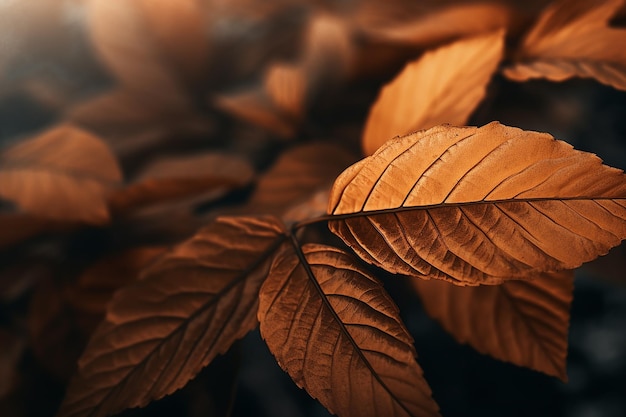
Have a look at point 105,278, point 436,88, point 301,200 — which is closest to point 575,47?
point 436,88

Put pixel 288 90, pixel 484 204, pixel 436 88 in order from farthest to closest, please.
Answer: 1. pixel 288 90
2. pixel 436 88
3. pixel 484 204

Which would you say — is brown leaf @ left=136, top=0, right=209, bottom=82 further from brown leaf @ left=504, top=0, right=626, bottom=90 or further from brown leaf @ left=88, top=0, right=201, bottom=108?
brown leaf @ left=504, top=0, right=626, bottom=90

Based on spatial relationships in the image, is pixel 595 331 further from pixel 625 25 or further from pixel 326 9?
pixel 326 9

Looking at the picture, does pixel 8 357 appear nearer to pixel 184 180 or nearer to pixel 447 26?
pixel 184 180

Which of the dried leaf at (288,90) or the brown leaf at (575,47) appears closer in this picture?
the brown leaf at (575,47)

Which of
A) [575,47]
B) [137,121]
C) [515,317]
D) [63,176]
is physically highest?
[137,121]

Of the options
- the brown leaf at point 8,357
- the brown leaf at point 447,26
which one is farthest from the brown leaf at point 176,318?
the brown leaf at point 447,26

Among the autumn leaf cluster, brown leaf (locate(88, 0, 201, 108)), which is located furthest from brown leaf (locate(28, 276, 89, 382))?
brown leaf (locate(88, 0, 201, 108))

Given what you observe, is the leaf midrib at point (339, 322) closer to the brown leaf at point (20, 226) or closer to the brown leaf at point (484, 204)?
the brown leaf at point (484, 204)
